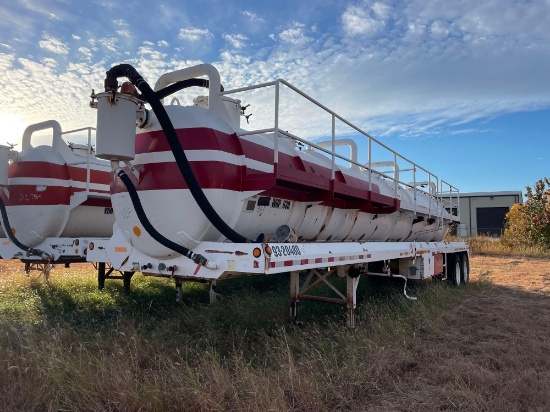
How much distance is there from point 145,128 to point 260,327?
3496 millimetres

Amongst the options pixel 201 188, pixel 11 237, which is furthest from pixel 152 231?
pixel 11 237

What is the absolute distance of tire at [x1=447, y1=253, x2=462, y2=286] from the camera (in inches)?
488

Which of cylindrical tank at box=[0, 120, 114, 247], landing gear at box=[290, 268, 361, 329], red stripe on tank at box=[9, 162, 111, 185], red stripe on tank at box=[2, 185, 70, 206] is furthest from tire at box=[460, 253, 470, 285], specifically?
red stripe on tank at box=[2, 185, 70, 206]

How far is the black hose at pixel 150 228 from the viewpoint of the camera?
4.84 meters

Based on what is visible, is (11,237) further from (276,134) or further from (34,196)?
(276,134)

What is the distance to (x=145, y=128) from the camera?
5367 millimetres

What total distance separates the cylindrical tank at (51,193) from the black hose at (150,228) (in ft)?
13.8

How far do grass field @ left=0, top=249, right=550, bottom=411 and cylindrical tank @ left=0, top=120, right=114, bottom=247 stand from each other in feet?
4.79

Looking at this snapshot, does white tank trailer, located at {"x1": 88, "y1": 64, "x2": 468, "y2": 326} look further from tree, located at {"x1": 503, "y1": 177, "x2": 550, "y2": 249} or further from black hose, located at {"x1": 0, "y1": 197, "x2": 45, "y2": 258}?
tree, located at {"x1": 503, "y1": 177, "x2": 550, "y2": 249}

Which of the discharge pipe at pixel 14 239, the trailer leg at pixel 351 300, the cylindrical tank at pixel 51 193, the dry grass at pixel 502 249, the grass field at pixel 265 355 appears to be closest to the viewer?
the grass field at pixel 265 355

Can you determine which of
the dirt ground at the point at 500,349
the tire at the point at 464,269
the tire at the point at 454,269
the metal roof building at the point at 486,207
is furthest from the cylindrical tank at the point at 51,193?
the metal roof building at the point at 486,207

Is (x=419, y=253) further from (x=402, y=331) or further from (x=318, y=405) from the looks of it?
(x=318, y=405)

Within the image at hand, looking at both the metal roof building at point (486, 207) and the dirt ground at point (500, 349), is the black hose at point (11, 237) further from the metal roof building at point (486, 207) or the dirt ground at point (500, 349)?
the metal roof building at point (486, 207)

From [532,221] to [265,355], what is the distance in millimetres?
25512
